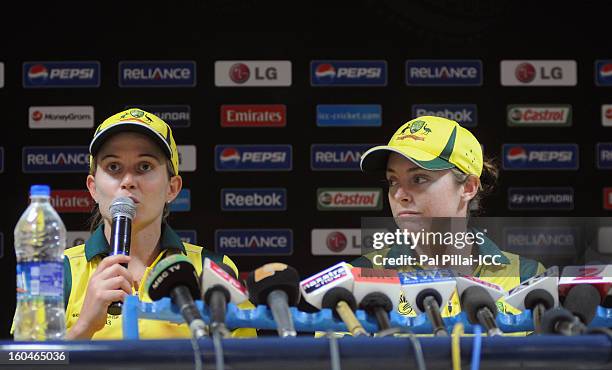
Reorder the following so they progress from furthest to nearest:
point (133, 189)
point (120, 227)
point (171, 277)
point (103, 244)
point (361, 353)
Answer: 1. point (103, 244)
2. point (133, 189)
3. point (120, 227)
4. point (171, 277)
5. point (361, 353)

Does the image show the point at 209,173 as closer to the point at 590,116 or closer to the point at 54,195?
the point at 54,195

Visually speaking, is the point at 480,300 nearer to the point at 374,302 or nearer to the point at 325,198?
the point at 374,302

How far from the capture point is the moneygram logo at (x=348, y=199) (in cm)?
429

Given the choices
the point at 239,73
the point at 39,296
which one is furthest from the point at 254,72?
the point at 39,296

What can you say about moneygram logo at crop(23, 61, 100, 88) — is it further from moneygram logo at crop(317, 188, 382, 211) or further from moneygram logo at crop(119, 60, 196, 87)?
moneygram logo at crop(317, 188, 382, 211)

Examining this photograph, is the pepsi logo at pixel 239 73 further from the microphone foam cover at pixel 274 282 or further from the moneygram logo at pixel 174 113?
the microphone foam cover at pixel 274 282

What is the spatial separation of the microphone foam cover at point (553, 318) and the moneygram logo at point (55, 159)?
11.0ft

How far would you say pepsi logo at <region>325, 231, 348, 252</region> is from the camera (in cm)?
426

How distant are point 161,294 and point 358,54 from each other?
10.6ft

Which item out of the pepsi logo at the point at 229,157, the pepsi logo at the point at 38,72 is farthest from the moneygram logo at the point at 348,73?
the pepsi logo at the point at 38,72

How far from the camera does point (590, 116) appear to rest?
4.32 meters

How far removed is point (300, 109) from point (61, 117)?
3.55ft

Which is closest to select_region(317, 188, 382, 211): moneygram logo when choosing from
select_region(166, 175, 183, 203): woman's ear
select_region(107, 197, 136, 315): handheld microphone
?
select_region(166, 175, 183, 203): woman's ear

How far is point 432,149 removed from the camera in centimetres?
201
